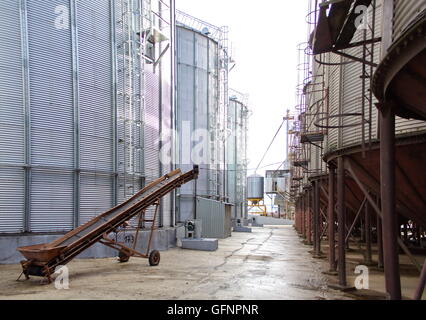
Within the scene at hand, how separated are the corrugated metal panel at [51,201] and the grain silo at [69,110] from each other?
4cm

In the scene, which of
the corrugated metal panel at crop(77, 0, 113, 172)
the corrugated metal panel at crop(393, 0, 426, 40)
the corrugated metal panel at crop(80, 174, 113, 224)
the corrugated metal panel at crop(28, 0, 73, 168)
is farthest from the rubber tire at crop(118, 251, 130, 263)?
the corrugated metal panel at crop(393, 0, 426, 40)

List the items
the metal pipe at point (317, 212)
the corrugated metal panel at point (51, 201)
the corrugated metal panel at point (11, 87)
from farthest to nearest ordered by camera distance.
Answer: the metal pipe at point (317, 212), the corrugated metal panel at point (51, 201), the corrugated metal panel at point (11, 87)

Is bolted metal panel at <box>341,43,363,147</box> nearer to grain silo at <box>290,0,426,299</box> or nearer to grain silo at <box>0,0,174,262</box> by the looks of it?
grain silo at <box>290,0,426,299</box>

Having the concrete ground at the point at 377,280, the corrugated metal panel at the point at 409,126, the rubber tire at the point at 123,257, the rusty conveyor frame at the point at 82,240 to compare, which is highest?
the corrugated metal panel at the point at 409,126

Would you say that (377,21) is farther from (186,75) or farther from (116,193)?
(186,75)

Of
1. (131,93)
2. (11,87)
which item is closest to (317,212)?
(131,93)

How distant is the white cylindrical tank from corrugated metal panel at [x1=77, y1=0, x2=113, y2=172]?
50050 mm

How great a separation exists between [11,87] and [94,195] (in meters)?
5.70

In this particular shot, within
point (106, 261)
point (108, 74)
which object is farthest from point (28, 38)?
point (106, 261)

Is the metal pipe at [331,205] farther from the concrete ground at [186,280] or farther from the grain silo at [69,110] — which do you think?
the grain silo at [69,110]

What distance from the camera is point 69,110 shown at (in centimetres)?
1819

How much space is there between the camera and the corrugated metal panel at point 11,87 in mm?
16453

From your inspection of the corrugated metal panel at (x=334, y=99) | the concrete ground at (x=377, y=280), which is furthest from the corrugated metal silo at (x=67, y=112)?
the concrete ground at (x=377, y=280)

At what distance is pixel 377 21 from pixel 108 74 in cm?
1315
